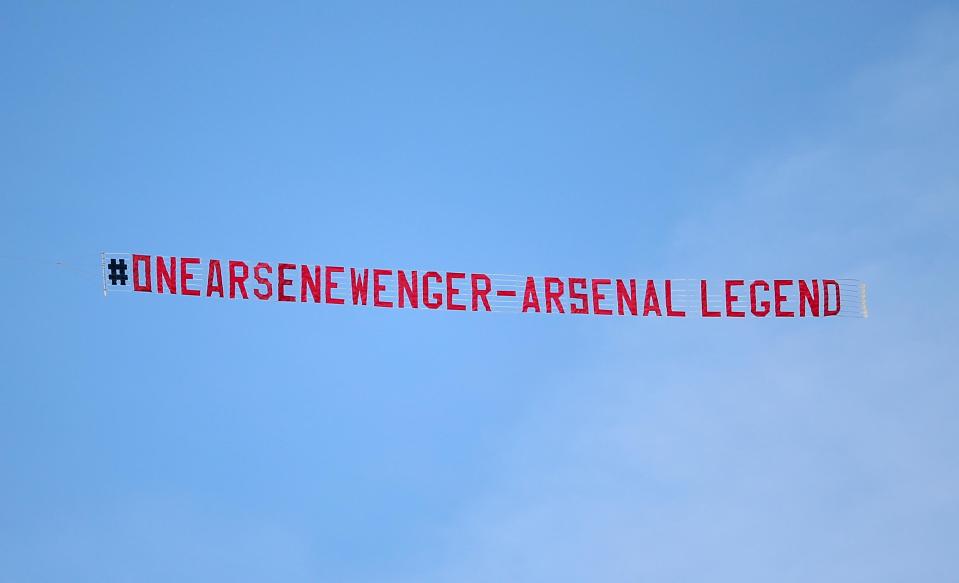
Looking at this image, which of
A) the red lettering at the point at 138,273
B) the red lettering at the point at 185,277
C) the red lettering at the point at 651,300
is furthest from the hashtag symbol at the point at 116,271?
the red lettering at the point at 651,300

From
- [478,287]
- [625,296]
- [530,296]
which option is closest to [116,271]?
[478,287]

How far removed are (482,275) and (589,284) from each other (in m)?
1.39

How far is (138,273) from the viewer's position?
47.8 ft

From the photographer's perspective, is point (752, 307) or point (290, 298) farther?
point (752, 307)

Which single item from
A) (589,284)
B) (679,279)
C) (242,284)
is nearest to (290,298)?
(242,284)

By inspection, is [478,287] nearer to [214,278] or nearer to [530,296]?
[530,296]

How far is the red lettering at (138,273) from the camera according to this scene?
1452 cm

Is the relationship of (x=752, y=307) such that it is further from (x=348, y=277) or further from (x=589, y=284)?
(x=348, y=277)

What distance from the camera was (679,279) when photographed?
1636 centimetres

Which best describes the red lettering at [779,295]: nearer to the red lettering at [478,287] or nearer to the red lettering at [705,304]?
the red lettering at [705,304]

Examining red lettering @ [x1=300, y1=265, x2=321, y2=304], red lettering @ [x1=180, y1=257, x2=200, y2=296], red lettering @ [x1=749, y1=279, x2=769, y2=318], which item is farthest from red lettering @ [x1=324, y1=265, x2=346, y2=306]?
red lettering @ [x1=749, y1=279, x2=769, y2=318]

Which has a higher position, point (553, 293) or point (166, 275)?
point (166, 275)

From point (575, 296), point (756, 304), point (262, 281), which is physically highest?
point (262, 281)

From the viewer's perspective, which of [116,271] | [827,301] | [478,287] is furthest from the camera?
[827,301]
